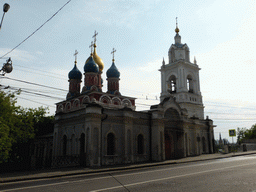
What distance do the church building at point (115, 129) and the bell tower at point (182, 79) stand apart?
9205 mm

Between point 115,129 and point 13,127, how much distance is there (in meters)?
9.62

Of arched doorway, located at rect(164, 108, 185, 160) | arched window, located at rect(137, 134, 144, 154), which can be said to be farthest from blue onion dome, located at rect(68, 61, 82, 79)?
arched window, located at rect(137, 134, 144, 154)

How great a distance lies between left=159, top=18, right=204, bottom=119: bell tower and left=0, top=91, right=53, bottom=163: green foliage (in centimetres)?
2505

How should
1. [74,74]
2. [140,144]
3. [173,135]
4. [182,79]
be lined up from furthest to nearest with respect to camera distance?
[182,79], [74,74], [173,135], [140,144]

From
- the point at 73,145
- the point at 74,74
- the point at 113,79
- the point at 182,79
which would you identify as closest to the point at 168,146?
the point at 73,145

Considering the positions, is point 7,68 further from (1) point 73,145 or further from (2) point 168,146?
(2) point 168,146

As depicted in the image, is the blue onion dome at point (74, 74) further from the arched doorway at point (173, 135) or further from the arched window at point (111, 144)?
the arched window at point (111, 144)

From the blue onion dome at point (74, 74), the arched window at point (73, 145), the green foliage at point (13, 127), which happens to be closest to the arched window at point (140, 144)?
the arched window at point (73, 145)

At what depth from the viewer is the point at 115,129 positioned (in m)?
21.8

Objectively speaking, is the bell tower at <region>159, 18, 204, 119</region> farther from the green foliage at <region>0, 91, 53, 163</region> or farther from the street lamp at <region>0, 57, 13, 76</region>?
the street lamp at <region>0, 57, 13, 76</region>

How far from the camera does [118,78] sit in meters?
33.6

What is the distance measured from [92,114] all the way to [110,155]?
4.34 meters

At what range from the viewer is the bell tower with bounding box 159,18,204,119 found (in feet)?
143

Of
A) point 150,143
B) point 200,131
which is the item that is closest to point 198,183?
point 150,143
